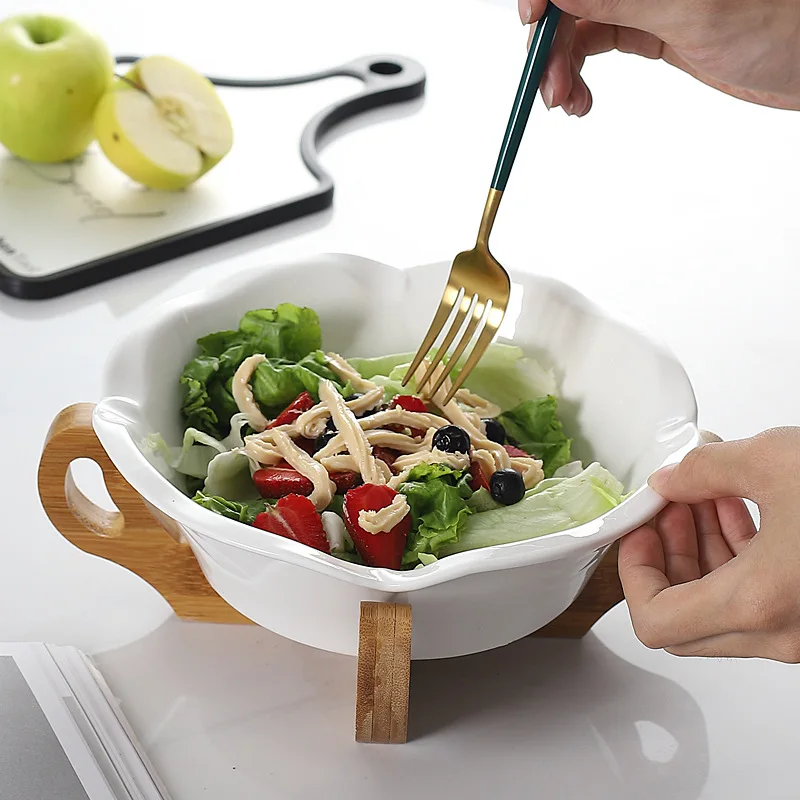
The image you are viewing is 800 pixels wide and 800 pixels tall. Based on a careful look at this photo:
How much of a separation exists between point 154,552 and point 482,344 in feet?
1.21

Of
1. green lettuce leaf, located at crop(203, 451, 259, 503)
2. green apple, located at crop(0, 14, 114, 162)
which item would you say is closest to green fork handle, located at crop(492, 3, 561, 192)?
green lettuce leaf, located at crop(203, 451, 259, 503)

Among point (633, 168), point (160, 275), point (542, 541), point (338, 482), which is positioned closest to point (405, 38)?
point (633, 168)

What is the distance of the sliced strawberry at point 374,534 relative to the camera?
3.02ft

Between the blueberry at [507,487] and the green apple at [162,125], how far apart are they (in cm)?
96

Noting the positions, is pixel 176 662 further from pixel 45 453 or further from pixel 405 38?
pixel 405 38

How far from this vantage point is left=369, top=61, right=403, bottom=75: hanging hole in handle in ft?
7.24

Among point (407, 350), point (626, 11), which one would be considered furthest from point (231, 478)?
point (626, 11)

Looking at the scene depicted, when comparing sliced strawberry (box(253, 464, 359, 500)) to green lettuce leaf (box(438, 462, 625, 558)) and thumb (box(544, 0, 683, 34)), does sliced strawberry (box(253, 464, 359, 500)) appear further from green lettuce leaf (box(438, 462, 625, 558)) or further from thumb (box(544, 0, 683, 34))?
thumb (box(544, 0, 683, 34))

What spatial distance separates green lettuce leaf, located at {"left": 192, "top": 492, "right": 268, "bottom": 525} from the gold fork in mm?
223

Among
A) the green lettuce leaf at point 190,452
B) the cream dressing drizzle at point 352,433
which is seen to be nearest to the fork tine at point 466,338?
the cream dressing drizzle at point 352,433

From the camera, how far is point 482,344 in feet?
3.61

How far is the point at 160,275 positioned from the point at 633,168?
0.94 metres

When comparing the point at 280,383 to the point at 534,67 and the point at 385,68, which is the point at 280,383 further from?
the point at 385,68

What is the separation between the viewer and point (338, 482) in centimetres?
99
